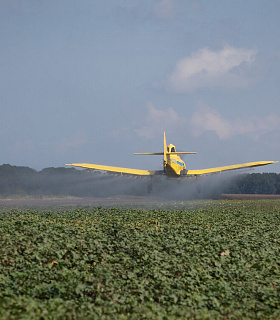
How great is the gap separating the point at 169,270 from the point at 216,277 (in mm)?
1443

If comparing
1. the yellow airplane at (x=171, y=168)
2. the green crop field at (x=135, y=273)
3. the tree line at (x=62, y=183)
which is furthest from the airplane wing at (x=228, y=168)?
the green crop field at (x=135, y=273)

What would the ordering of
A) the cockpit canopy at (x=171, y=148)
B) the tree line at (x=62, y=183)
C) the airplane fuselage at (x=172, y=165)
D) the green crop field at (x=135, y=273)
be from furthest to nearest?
1. the cockpit canopy at (x=171, y=148)
2. the tree line at (x=62, y=183)
3. the airplane fuselage at (x=172, y=165)
4. the green crop field at (x=135, y=273)

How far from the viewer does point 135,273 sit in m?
12.3

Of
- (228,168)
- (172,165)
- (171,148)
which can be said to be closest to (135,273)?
(172,165)

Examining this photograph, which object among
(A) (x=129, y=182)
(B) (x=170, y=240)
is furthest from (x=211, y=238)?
(A) (x=129, y=182)

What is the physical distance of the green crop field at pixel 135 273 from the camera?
988 centimetres

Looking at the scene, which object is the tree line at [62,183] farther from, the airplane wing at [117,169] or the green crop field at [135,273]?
the green crop field at [135,273]

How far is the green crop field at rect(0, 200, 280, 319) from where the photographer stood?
32.4ft

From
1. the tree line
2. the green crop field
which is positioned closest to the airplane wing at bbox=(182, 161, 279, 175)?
the tree line

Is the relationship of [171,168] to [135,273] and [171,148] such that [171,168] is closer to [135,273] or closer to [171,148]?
[171,148]

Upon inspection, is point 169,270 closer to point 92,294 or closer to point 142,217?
point 92,294

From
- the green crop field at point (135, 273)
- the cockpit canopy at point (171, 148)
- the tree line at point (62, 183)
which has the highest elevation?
the cockpit canopy at point (171, 148)

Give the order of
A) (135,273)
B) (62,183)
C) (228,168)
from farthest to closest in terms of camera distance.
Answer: (62,183), (228,168), (135,273)

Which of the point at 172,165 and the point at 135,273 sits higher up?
the point at 172,165
